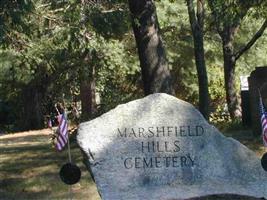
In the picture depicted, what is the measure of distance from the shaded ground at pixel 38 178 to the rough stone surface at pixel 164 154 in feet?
6.06

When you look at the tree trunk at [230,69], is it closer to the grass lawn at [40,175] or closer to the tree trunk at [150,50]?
the grass lawn at [40,175]

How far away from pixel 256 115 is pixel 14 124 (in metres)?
19.8

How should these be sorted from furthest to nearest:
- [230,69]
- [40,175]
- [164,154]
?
[230,69] → [40,175] → [164,154]

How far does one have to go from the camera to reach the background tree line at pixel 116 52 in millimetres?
12555

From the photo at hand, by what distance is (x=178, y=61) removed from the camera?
30953 mm

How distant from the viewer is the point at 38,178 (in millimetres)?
11258

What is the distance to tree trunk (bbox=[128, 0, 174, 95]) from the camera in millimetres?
12445

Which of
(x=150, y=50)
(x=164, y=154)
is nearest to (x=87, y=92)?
(x=150, y=50)

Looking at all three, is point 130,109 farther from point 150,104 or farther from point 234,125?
point 234,125

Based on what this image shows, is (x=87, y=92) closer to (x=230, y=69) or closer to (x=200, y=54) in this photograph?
(x=230, y=69)

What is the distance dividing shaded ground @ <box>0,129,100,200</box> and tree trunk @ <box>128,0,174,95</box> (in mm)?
2091

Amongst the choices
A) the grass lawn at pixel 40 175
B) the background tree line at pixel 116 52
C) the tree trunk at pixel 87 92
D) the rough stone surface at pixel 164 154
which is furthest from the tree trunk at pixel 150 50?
the tree trunk at pixel 87 92

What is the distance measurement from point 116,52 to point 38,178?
14.0m

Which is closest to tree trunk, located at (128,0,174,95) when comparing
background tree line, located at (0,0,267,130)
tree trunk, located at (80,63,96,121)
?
background tree line, located at (0,0,267,130)
